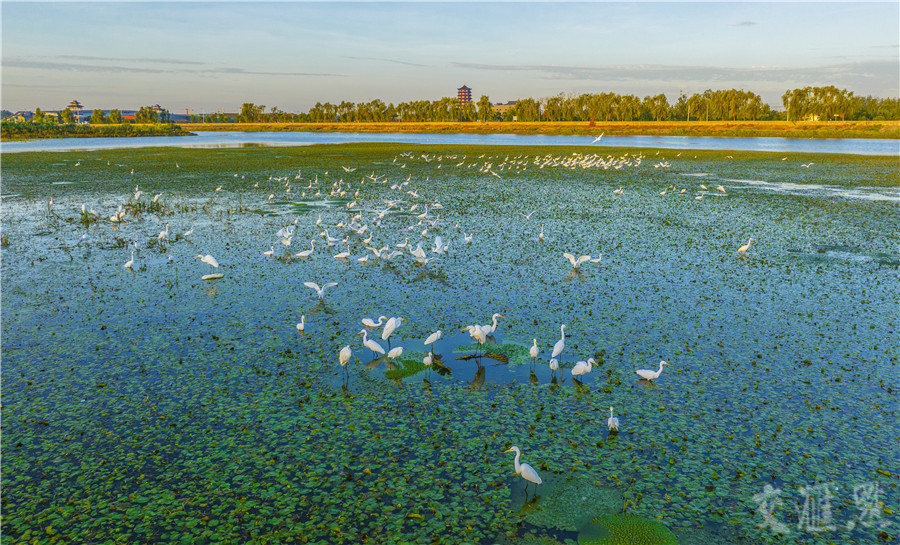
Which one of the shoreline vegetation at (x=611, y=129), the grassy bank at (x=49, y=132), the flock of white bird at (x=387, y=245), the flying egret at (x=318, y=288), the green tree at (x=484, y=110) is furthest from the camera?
the green tree at (x=484, y=110)

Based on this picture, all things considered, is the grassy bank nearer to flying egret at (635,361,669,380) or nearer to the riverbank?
the riverbank

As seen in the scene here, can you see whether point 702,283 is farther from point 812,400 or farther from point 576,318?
point 812,400

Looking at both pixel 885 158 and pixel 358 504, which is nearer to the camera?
pixel 358 504

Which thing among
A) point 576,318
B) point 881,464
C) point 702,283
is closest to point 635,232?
point 702,283

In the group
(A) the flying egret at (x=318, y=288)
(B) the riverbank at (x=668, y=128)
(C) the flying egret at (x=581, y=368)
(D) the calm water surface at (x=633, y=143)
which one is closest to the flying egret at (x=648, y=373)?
(C) the flying egret at (x=581, y=368)

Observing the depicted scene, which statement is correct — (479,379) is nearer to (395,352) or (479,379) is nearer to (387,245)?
(395,352)

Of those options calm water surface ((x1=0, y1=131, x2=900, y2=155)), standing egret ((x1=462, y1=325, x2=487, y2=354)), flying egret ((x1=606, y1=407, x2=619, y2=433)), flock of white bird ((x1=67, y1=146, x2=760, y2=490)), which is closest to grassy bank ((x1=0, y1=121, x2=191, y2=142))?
calm water surface ((x1=0, y1=131, x2=900, y2=155))

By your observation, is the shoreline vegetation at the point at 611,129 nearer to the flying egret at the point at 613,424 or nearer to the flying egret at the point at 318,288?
the flying egret at the point at 318,288
